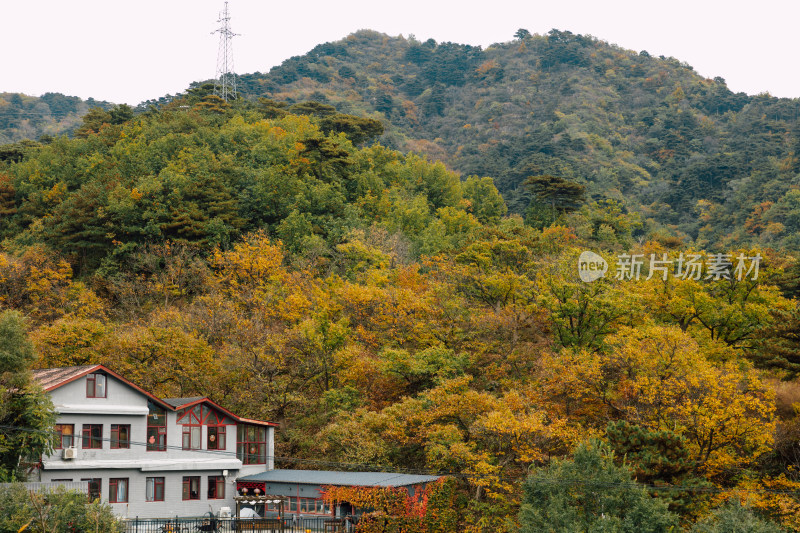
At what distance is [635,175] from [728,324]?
68523 mm

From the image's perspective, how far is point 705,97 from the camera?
14025 centimetres

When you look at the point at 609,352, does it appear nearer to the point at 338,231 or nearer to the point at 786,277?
the point at 786,277

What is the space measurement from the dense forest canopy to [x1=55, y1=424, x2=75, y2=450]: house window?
4777 mm

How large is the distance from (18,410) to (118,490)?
774 centimetres

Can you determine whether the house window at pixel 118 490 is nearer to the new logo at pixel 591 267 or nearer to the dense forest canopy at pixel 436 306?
the dense forest canopy at pixel 436 306

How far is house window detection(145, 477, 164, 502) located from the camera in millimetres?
39094

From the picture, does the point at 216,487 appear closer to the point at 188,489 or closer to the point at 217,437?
the point at 188,489

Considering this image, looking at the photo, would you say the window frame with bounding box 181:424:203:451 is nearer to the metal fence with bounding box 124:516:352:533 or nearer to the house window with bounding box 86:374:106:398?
the house window with bounding box 86:374:106:398

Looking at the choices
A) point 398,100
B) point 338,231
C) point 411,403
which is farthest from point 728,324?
point 398,100

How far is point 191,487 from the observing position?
134 feet

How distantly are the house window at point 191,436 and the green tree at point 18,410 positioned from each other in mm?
8334

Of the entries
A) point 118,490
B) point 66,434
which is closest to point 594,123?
point 118,490

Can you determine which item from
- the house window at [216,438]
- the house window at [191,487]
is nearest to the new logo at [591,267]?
the house window at [216,438]

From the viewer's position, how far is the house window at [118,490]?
37.9m
